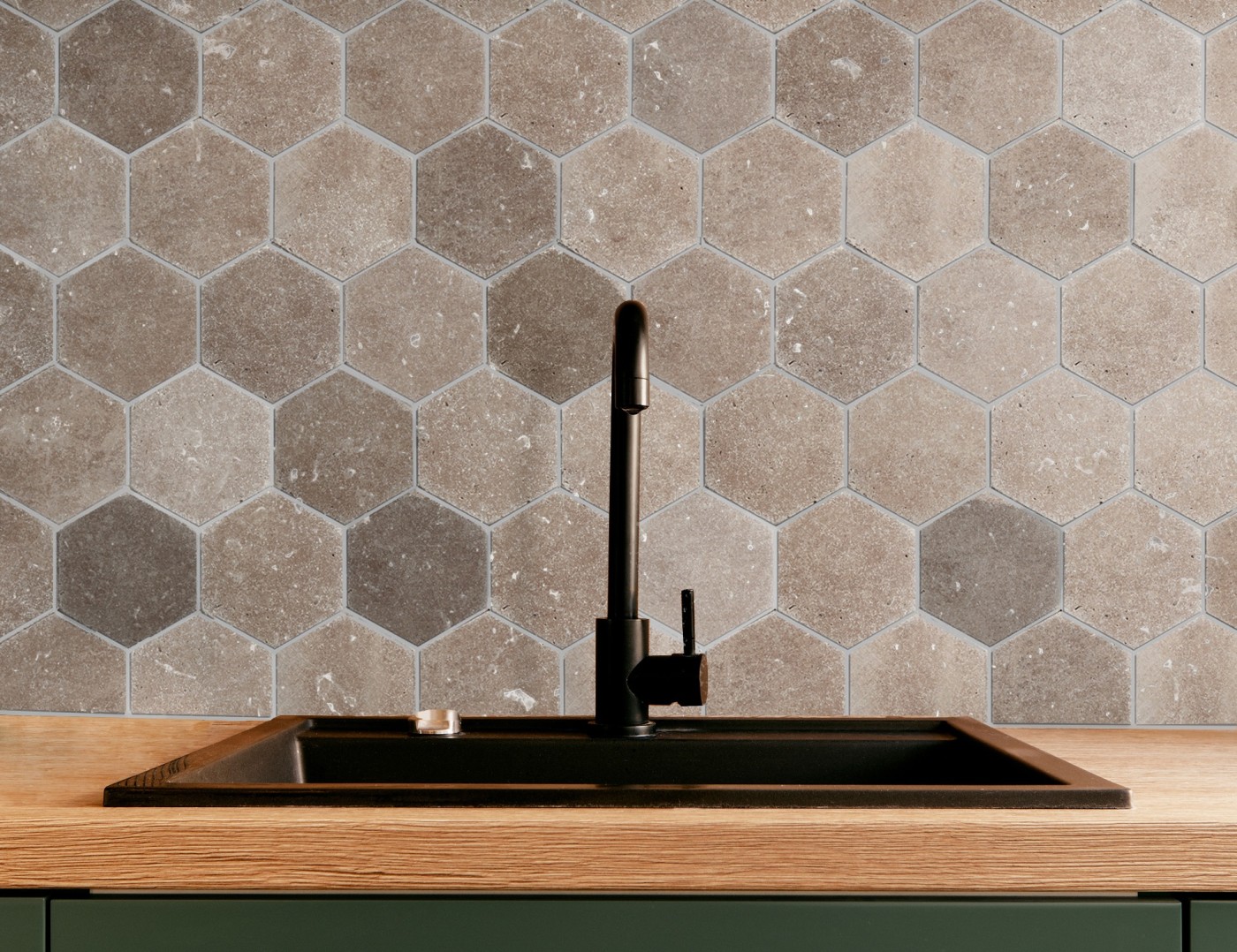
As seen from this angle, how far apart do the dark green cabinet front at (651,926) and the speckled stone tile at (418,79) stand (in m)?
0.79

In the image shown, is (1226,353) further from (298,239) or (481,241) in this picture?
(298,239)

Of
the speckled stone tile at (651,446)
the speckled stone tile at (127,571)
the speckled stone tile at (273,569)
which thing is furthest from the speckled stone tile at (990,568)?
the speckled stone tile at (127,571)

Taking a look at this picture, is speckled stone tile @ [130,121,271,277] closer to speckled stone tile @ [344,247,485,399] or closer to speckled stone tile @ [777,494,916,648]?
speckled stone tile @ [344,247,485,399]

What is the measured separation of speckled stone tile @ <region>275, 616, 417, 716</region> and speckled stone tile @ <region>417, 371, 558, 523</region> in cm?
17

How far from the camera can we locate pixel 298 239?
3.73 ft

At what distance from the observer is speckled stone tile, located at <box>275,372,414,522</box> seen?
1123 mm

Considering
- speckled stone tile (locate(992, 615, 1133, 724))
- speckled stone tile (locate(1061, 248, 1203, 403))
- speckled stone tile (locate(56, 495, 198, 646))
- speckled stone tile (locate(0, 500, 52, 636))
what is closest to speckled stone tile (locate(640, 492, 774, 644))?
speckled stone tile (locate(992, 615, 1133, 724))

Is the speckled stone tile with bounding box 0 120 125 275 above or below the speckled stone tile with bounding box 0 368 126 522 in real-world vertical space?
above

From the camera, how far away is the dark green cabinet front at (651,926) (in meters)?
0.62

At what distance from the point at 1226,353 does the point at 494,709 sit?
831 millimetres

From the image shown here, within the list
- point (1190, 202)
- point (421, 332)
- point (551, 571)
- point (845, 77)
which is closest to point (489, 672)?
point (551, 571)

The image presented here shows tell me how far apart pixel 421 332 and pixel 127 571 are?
1.28 ft

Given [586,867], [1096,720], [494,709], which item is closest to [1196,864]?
[586,867]

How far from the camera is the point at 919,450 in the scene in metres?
1.11
